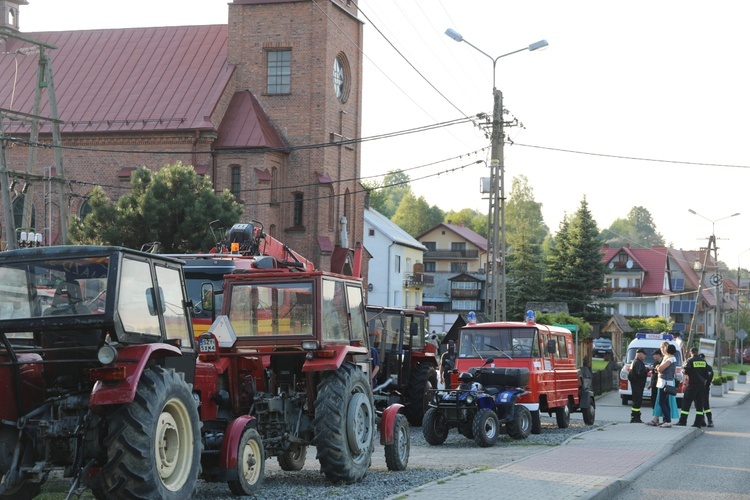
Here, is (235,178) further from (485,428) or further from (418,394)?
(485,428)

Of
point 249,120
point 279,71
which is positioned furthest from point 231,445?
point 279,71

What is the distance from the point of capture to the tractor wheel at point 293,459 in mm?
11997

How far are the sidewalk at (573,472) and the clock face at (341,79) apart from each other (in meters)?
30.9

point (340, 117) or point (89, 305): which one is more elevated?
point (340, 117)

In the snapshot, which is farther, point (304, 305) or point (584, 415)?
point (584, 415)

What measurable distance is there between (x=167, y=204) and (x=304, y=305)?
23.7m

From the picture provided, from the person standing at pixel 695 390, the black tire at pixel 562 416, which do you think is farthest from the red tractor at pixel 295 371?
the person standing at pixel 695 390

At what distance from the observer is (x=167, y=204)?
34.2m

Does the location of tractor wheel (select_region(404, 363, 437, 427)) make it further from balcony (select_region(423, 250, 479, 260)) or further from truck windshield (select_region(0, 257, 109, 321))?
balcony (select_region(423, 250, 479, 260))

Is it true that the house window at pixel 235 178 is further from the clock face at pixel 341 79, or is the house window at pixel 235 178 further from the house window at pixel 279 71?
the clock face at pixel 341 79

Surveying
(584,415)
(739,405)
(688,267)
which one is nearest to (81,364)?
(584,415)

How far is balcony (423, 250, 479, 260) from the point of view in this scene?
329 feet

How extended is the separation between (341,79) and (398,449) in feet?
121

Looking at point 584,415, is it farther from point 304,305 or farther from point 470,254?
point 470,254
